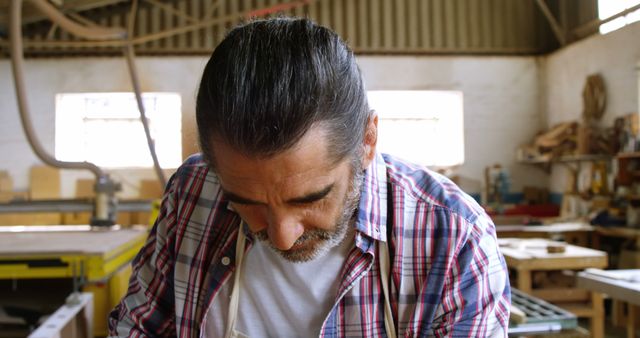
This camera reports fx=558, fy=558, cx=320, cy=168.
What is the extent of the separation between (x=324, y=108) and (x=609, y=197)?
540 cm

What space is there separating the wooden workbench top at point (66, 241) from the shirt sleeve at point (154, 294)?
3.69 feet

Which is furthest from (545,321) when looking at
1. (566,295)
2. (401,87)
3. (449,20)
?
(449,20)

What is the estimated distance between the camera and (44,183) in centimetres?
666

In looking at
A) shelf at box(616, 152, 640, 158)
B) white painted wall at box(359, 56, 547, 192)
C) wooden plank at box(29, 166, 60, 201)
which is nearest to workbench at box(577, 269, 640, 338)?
shelf at box(616, 152, 640, 158)

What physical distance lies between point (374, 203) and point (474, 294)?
0.78 ft

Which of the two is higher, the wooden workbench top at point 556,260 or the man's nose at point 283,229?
the man's nose at point 283,229

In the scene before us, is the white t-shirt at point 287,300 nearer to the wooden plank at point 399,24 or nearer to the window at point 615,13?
the window at point 615,13

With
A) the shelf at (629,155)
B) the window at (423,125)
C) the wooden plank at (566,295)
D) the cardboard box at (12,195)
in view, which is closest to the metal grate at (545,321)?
the wooden plank at (566,295)

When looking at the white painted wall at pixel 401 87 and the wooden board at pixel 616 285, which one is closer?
the wooden board at pixel 616 285

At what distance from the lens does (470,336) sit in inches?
37.6

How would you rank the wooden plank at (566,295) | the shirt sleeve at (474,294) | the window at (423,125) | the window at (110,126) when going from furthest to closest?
the window at (423,125)
the window at (110,126)
the wooden plank at (566,295)
the shirt sleeve at (474,294)

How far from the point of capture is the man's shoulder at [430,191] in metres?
1.02

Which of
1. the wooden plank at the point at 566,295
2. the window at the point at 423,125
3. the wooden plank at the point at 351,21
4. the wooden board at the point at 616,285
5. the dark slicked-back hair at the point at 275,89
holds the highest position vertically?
the wooden plank at the point at 351,21

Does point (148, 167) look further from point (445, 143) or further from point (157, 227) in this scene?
point (157, 227)
